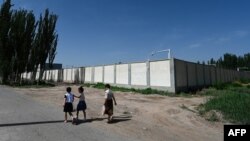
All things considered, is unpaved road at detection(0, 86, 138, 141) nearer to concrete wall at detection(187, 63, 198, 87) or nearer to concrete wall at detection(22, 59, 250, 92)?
concrete wall at detection(22, 59, 250, 92)

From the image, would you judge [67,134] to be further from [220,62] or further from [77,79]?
[220,62]

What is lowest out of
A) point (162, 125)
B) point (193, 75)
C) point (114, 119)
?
point (162, 125)

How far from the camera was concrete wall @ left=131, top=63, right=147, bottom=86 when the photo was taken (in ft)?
89.7

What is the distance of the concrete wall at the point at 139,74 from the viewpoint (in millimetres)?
27345

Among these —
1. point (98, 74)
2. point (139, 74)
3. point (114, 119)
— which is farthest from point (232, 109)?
point (98, 74)

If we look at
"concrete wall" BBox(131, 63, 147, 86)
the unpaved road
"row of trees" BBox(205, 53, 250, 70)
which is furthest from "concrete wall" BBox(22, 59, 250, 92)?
"row of trees" BBox(205, 53, 250, 70)

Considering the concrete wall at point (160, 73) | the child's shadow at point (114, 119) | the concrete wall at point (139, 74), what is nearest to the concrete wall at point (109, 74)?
the concrete wall at point (139, 74)

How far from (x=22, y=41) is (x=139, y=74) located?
20418 mm

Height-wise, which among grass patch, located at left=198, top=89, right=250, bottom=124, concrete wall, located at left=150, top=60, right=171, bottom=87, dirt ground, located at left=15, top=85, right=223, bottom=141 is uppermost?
concrete wall, located at left=150, top=60, right=171, bottom=87

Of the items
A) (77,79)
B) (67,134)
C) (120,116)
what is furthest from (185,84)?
(77,79)

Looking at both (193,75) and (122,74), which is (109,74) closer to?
(122,74)

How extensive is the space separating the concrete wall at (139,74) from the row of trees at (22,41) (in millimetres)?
17557

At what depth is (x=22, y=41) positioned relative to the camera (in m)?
39.1

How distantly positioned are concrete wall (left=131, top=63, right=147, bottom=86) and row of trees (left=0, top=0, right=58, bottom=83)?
17.6 meters
